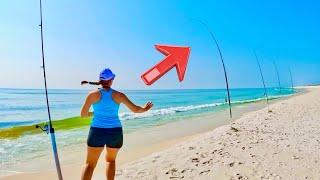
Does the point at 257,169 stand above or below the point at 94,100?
below

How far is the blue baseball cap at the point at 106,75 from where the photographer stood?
13.3 feet

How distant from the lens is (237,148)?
679 cm

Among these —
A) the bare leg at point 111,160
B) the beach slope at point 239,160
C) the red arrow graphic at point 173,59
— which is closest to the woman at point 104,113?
the bare leg at point 111,160

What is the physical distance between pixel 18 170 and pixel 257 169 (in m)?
4.63

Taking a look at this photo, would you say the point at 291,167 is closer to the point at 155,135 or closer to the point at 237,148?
the point at 237,148

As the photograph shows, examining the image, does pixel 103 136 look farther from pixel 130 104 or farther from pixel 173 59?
pixel 173 59

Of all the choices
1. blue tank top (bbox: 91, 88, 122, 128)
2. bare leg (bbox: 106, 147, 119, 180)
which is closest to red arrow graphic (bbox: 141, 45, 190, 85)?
blue tank top (bbox: 91, 88, 122, 128)

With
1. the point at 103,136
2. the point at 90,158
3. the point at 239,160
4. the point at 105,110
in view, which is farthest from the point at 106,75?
the point at 239,160

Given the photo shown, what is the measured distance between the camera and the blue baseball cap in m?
4.04

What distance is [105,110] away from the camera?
4.07m

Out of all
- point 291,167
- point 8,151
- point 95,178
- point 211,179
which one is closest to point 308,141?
point 291,167

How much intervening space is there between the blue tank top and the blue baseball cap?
0.39 ft

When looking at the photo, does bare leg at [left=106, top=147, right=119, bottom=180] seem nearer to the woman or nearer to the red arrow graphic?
the woman

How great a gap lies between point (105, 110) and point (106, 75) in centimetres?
37
